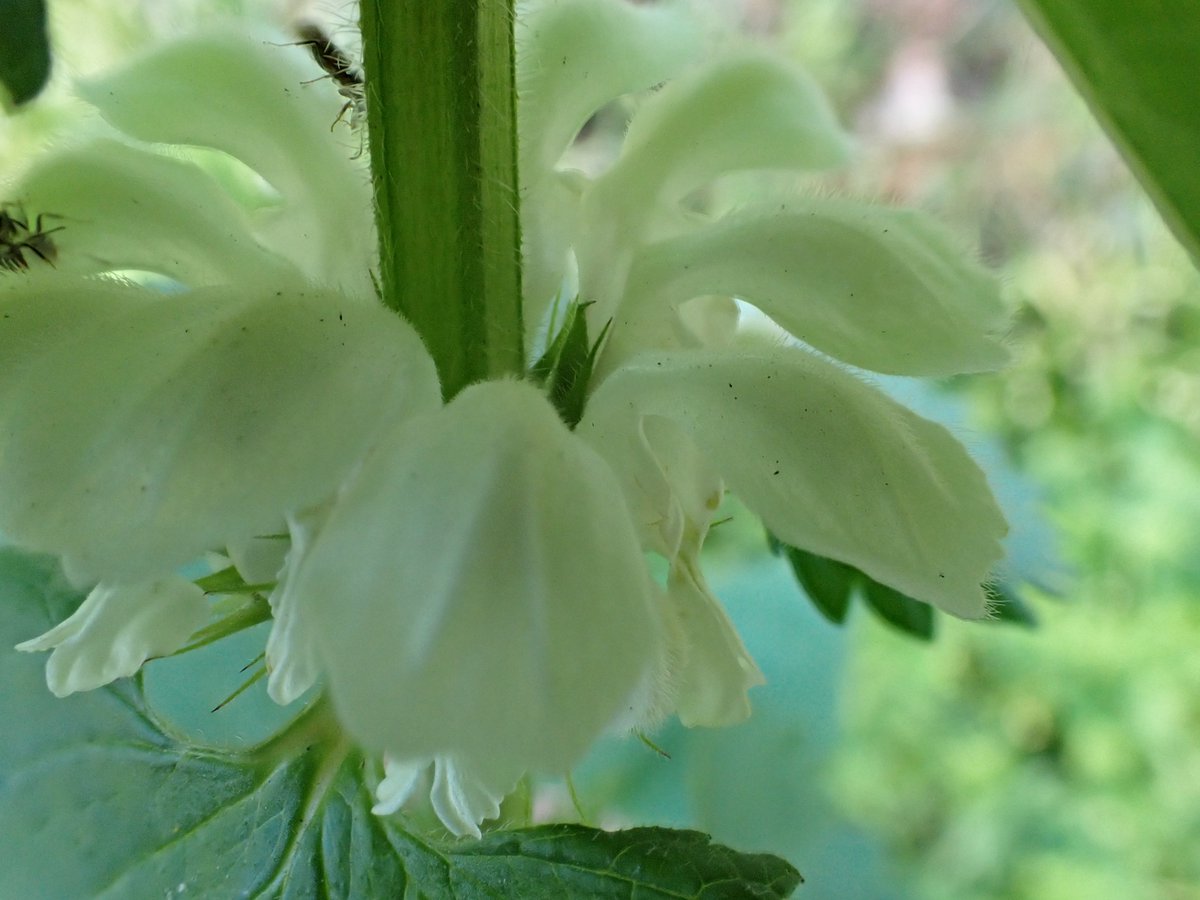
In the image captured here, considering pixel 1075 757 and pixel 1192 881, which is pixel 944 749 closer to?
pixel 1075 757

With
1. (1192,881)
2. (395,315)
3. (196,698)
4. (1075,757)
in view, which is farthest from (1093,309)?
(395,315)

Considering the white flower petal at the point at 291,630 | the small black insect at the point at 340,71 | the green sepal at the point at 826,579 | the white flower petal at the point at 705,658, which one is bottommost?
the green sepal at the point at 826,579

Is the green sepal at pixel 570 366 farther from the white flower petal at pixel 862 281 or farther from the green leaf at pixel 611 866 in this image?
the green leaf at pixel 611 866

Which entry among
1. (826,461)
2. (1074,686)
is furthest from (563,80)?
(1074,686)

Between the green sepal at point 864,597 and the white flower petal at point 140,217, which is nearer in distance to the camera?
the white flower petal at point 140,217

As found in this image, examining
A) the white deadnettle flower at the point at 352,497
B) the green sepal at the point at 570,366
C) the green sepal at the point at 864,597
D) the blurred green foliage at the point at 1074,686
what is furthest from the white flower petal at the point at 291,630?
the blurred green foliage at the point at 1074,686

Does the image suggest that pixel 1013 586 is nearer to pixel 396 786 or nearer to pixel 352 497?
pixel 396 786
